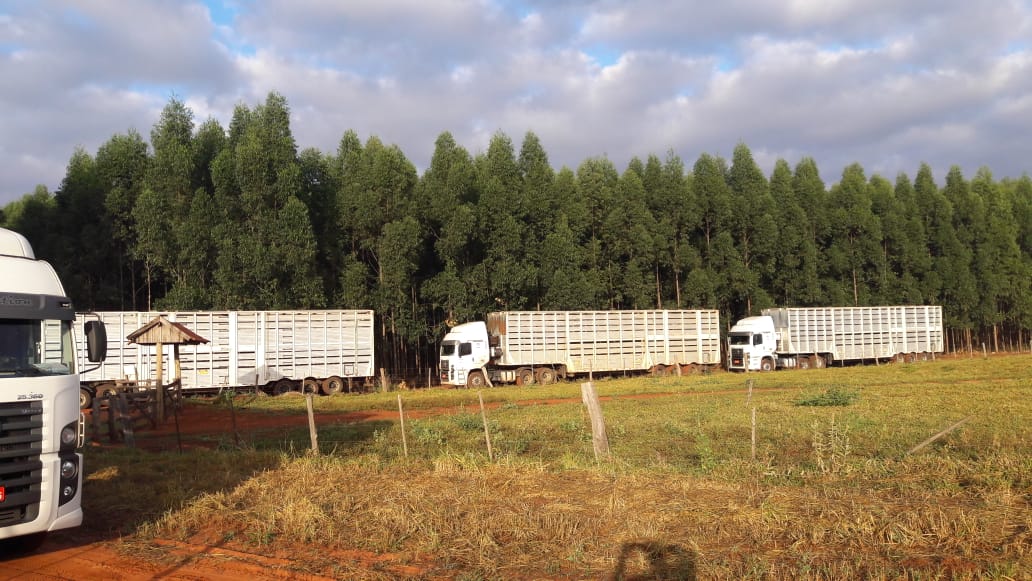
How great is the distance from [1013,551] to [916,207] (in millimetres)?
61786

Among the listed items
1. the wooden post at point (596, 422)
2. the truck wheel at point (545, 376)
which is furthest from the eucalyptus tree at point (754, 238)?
the wooden post at point (596, 422)

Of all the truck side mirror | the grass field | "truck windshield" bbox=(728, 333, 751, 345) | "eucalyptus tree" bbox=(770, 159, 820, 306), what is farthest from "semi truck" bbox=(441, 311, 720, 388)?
the truck side mirror

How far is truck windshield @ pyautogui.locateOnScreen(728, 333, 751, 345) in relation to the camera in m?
42.9

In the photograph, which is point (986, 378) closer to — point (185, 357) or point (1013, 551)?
point (1013, 551)

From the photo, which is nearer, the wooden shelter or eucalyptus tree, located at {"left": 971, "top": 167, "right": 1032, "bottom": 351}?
the wooden shelter

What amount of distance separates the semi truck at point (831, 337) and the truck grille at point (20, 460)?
39335 mm

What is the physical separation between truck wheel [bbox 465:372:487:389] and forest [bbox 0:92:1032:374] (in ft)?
16.6

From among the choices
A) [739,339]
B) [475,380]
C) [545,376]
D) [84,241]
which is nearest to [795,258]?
[739,339]

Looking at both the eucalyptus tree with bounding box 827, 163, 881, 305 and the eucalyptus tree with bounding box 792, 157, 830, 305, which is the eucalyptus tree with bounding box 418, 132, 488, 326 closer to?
the eucalyptus tree with bounding box 792, 157, 830, 305

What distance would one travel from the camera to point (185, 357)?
1221 inches

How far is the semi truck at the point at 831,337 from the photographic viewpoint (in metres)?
43.0

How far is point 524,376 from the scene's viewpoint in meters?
37.7

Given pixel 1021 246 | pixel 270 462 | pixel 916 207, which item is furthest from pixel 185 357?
pixel 1021 246

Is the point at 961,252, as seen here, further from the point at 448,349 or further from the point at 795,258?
the point at 448,349
